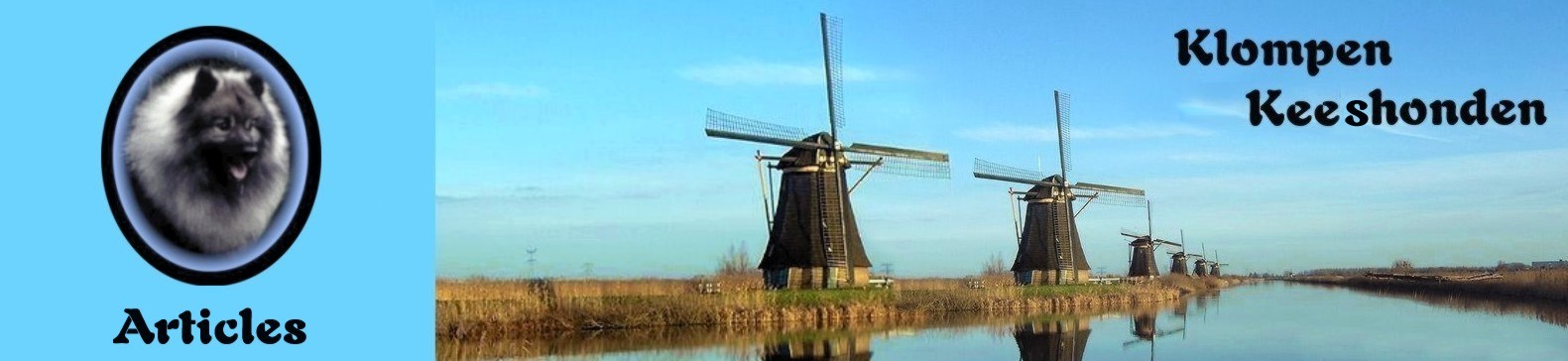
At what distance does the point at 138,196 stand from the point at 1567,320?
78.3 feet

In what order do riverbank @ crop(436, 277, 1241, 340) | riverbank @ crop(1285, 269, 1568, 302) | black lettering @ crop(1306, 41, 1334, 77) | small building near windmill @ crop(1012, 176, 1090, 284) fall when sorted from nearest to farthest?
black lettering @ crop(1306, 41, 1334, 77)
riverbank @ crop(436, 277, 1241, 340)
riverbank @ crop(1285, 269, 1568, 302)
small building near windmill @ crop(1012, 176, 1090, 284)

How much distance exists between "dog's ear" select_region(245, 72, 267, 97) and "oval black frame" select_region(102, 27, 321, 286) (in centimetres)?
11

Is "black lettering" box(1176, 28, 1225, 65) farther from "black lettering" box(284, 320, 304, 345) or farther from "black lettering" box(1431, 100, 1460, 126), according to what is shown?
"black lettering" box(284, 320, 304, 345)

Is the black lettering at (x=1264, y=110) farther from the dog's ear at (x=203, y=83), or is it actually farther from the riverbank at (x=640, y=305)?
the riverbank at (x=640, y=305)

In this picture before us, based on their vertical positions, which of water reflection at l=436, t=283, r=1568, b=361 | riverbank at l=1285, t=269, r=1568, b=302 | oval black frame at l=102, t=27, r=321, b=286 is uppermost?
oval black frame at l=102, t=27, r=321, b=286

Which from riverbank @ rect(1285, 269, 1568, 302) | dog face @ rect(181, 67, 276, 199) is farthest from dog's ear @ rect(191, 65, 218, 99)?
riverbank @ rect(1285, 269, 1568, 302)

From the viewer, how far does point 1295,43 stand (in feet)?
29.7

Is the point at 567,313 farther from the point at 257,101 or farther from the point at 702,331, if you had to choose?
the point at 257,101

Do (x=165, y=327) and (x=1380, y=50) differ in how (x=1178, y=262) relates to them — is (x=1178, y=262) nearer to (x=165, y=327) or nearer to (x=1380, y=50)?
(x=1380, y=50)

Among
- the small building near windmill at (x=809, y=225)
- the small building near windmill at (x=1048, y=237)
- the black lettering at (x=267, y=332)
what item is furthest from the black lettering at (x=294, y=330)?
the small building near windmill at (x=1048, y=237)

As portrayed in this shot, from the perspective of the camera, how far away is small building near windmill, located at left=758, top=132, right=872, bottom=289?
2267 centimetres

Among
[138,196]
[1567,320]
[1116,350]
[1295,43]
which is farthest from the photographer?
[1567,320]

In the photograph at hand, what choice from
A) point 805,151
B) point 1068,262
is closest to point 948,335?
point 805,151

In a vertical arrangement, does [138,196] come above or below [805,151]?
below
